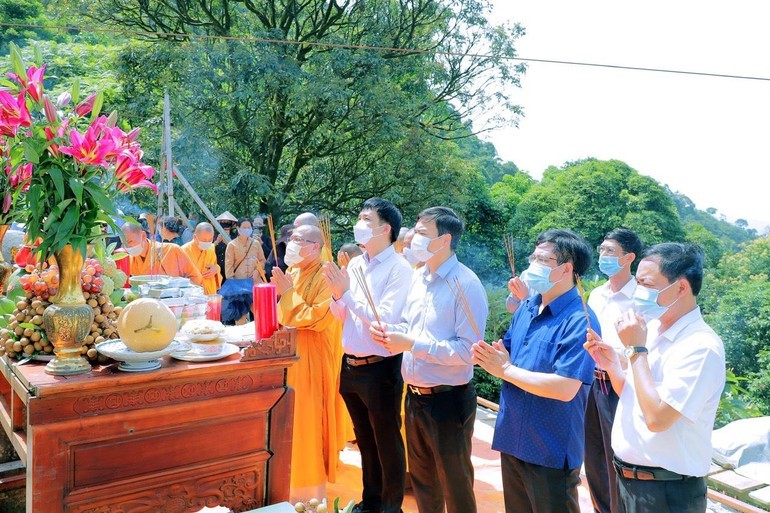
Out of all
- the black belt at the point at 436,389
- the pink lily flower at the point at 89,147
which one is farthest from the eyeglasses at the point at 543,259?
the pink lily flower at the point at 89,147

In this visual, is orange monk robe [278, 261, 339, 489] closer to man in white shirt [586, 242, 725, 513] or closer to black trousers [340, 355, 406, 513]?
black trousers [340, 355, 406, 513]

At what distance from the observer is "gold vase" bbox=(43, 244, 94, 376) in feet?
6.51

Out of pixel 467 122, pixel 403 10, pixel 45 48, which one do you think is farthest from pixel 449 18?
pixel 45 48

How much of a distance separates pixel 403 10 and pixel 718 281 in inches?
294

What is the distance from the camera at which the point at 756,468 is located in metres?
4.79

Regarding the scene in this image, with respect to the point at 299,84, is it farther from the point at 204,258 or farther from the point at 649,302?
the point at 649,302

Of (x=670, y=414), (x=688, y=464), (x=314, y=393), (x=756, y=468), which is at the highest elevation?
(x=670, y=414)

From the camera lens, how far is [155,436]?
206cm

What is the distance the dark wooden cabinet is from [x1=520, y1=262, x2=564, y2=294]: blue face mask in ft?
3.48

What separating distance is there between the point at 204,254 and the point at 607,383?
472 centimetres

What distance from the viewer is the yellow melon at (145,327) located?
2053 mm

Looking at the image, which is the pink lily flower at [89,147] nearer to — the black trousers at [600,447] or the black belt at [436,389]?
the black belt at [436,389]

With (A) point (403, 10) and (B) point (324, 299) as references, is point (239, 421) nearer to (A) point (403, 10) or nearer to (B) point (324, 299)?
(B) point (324, 299)

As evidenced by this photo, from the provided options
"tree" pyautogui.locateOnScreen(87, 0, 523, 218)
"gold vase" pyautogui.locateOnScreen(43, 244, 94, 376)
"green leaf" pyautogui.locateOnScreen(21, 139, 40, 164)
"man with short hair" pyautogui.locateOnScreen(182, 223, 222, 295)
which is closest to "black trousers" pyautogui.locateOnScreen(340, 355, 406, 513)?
"gold vase" pyautogui.locateOnScreen(43, 244, 94, 376)
